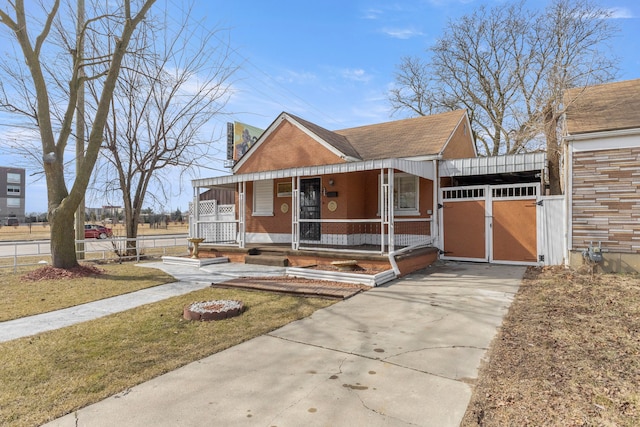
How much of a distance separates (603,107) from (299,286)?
9710 mm

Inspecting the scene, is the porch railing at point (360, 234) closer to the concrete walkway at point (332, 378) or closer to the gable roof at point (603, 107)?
the gable roof at point (603, 107)

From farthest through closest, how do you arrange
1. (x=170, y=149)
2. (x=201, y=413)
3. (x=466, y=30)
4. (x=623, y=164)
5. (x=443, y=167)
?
1. (x=466, y=30)
2. (x=170, y=149)
3. (x=443, y=167)
4. (x=623, y=164)
5. (x=201, y=413)

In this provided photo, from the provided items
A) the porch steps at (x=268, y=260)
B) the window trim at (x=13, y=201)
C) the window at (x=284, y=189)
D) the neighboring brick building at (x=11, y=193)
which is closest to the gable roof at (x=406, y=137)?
the window at (x=284, y=189)

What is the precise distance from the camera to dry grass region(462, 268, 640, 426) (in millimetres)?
2859

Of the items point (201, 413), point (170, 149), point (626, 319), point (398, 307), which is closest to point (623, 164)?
point (626, 319)

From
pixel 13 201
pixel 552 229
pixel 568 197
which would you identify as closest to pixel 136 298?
pixel 568 197

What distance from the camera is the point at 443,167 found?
37.4ft

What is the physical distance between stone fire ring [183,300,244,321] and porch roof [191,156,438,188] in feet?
16.4

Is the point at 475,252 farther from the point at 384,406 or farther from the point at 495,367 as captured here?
the point at 384,406

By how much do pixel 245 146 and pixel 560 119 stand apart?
21688mm

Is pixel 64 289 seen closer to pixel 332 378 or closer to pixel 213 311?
pixel 213 311

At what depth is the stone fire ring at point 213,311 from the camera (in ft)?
18.7

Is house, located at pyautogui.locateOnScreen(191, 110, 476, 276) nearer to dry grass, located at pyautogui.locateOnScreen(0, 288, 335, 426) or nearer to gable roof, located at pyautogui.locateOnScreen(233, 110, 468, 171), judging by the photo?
gable roof, located at pyautogui.locateOnScreen(233, 110, 468, 171)

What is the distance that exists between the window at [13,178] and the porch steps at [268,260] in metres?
83.9
